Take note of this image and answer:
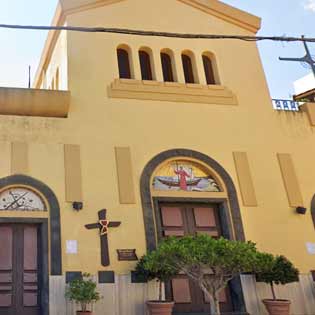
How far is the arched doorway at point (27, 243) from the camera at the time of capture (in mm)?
10245

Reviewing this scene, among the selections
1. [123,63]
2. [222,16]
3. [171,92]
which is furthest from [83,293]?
[222,16]

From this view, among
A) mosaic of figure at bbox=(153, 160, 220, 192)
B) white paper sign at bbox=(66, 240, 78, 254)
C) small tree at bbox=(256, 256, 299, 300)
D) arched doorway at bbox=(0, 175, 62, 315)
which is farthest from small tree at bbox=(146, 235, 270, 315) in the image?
mosaic of figure at bbox=(153, 160, 220, 192)

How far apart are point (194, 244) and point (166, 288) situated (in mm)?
2577

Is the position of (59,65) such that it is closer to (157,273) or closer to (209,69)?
(209,69)

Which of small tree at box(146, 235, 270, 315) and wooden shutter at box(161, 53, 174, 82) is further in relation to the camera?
wooden shutter at box(161, 53, 174, 82)

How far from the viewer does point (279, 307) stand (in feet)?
34.3

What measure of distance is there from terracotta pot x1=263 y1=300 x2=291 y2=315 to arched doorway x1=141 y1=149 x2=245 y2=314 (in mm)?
737

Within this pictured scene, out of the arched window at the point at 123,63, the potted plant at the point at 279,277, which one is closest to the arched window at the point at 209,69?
the arched window at the point at 123,63

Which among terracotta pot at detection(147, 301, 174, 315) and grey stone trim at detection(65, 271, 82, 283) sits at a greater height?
grey stone trim at detection(65, 271, 82, 283)

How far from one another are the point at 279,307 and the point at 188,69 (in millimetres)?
7294

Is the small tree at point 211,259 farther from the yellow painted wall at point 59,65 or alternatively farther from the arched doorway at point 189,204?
the yellow painted wall at point 59,65

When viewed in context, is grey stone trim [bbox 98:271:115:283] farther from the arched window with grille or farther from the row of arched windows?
the arched window with grille

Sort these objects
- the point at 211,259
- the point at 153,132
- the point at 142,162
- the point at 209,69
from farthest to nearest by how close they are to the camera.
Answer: the point at 209,69
the point at 153,132
the point at 142,162
the point at 211,259

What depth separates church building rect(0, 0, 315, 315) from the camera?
10.7 metres
